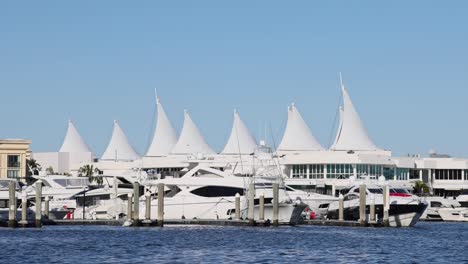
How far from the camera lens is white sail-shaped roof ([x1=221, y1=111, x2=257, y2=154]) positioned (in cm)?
16388

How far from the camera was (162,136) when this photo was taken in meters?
174

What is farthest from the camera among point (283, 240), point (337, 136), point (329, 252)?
point (337, 136)

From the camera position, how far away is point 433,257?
183ft

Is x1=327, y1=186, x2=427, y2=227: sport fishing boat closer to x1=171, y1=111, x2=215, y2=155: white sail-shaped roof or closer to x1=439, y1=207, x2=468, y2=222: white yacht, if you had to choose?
x1=439, y1=207, x2=468, y2=222: white yacht

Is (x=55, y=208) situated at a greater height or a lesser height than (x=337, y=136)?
lesser

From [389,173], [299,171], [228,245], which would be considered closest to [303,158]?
[299,171]

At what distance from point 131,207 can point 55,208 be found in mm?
19198

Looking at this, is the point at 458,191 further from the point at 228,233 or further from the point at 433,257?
the point at 433,257

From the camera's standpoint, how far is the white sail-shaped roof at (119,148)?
185 m

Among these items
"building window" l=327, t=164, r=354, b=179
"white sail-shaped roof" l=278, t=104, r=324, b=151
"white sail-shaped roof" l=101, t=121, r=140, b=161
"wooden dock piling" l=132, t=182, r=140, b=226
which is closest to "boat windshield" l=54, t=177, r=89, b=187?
"wooden dock piling" l=132, t=182, r=140, b=226

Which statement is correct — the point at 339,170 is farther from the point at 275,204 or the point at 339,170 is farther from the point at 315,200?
the point at 275,204

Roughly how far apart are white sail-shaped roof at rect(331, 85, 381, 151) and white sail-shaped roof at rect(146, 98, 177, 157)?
37.3 meters

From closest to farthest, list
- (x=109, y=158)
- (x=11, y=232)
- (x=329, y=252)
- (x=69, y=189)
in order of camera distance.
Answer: (x=329, y=252) → (x=11, y=232) → (x=69, y=189) → (x=109, y=158)

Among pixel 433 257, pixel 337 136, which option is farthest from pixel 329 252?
pixel 337 136
